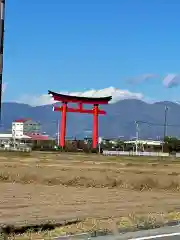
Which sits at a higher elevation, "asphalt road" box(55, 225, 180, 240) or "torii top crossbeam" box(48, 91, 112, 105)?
"torii top crossbeam" box(48, 91, 112, 105)

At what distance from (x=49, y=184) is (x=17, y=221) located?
15.5m

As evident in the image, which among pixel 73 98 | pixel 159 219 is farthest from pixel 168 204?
pixel 73 98

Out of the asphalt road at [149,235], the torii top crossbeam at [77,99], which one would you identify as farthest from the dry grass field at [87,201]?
the torii top crossbeam at [77,99]

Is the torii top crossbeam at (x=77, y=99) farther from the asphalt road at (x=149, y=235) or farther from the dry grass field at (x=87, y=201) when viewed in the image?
the asphalt road at (x=149, y=235)

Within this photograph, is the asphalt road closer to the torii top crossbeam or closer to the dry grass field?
the dry grass field

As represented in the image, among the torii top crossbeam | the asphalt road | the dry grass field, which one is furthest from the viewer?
the torii top crossbeam

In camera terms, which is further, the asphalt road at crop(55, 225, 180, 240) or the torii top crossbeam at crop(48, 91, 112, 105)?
the torii top crossbeam at crop(48, 91, 112, 105)

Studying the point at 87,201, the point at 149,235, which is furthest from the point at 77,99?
the point at 149,235

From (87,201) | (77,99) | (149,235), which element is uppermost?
(77,99)

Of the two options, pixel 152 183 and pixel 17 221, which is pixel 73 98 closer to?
pixel 152 183

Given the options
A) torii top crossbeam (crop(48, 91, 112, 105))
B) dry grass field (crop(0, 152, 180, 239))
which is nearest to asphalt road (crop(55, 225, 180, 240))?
dry grass field (crop(0, 152, 180, 239))

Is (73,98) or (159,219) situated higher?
(73,98)

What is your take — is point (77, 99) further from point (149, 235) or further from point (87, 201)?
point (149, 235)

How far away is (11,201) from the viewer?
19.7 metres
